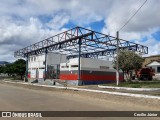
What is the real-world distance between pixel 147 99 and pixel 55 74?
4082 cm

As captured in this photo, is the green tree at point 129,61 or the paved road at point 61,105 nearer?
the paved road at point 61,105

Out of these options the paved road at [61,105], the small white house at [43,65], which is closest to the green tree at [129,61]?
the paved road at [61,105]

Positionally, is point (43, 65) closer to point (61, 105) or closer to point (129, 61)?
point (129, 61)

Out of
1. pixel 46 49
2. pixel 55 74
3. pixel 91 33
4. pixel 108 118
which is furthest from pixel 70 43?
pixel 108 118

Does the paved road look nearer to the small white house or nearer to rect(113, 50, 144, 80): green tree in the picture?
rect(113, 50, 144, 80): green tree

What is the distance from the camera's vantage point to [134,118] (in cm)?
1105

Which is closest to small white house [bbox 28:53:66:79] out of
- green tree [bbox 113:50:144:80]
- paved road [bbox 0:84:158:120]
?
green tree [bbox 113:50:144:80]

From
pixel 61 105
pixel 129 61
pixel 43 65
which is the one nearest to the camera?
pixel 61 105

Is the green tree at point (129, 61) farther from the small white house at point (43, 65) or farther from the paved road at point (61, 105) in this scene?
the small white house at point (43, 65)

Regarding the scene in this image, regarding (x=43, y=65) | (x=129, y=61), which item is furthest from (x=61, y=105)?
(x=43, y=65)

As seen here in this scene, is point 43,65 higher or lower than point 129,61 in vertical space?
higher

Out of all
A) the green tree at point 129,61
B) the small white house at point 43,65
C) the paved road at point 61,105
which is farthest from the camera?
the small white house at point 43,65

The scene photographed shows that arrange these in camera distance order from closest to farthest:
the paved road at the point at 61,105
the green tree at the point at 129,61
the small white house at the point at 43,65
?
the paved road at the point at 61,105
the green tree at the point at 129,61
the small white house at the point at 43,65

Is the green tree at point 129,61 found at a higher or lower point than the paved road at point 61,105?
higher
